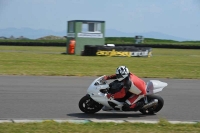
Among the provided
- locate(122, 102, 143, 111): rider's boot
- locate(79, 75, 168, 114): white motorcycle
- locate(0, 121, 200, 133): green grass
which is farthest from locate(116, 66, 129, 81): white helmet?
locate(0, 121, 200, 133): green grass

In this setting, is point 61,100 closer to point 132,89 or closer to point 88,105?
point 88,105

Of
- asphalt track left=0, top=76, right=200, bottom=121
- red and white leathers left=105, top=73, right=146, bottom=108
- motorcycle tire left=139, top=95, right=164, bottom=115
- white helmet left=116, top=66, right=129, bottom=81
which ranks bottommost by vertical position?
asphalt track left=0, top=76, right=200, bottom=121

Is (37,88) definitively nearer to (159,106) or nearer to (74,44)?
(159,106)

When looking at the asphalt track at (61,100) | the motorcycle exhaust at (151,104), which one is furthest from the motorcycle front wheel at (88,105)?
the motorcycle exhaust at (151,104)

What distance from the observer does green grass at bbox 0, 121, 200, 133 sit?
7879mm

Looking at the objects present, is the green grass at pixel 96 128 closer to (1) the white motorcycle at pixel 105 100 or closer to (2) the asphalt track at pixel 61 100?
(2) the asphalt track at pixel 61 100

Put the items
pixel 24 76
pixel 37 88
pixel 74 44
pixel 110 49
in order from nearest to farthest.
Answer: pixel 37 88
pixel 24 76
pixel 110 49
pixel 74 44

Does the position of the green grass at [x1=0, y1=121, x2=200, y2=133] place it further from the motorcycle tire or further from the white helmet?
the motorcycle tire

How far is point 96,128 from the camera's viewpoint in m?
8.24

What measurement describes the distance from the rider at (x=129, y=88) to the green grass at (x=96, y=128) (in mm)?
1569

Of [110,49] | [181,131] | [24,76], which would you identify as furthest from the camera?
[110,49]

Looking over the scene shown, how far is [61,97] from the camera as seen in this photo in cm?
1291

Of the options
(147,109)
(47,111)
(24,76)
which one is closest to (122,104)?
(147,109)

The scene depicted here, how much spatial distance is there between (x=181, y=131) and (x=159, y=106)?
2.61 metres
